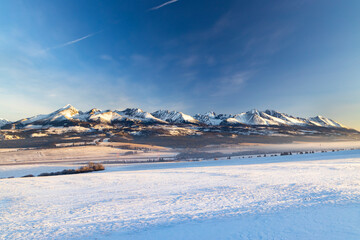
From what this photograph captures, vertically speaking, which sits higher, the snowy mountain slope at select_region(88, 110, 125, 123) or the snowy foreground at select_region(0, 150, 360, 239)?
the snowy mountain slope at select_region(88, 110, 125, 123)

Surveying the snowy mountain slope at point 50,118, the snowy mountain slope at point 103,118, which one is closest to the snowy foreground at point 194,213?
the snowy mountain slope at point 103,118

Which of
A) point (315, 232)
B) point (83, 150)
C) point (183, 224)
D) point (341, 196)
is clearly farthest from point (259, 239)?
point (83, 150)

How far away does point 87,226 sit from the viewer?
15.3ft

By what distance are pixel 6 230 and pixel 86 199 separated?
2429 mm

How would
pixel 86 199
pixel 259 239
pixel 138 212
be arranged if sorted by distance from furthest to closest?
pixel 86 199 < pixel 138 212 < pixel 259 239

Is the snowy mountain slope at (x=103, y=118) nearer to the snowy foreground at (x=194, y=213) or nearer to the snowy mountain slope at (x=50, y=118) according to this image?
the snowy mountain slope at (x=50, y=118)

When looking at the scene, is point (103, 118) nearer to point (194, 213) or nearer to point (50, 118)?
point (50, 118)

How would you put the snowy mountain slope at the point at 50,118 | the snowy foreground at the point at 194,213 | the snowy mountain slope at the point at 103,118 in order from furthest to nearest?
the snowy mountain slope at the point at 103,118
the snowy mountain slope at the point at 50,118
the snowy foreground at the point at 194,213

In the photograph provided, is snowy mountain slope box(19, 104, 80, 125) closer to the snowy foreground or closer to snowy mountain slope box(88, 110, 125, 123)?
snowy mountain slope box(88, 110, 125, 123)

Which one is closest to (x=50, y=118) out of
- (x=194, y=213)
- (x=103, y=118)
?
(x=103, y=118)

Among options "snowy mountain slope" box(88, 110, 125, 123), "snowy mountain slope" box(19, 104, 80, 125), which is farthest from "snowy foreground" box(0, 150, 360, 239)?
"snowy mountain slope" box(19, 104, 80, 125)

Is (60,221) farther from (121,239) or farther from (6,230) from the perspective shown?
(121,239)

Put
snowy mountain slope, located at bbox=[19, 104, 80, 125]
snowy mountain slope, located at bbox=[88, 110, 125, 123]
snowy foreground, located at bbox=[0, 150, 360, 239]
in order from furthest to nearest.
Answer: snowy mountain slope, located at bbox=[88, 110, 125, 123] < snowy mountain slope, located at bbox=[19, 104, 80, 125] < snowy foreground, located at bbox=[0, 150, 360, 239]

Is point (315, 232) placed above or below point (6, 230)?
above
